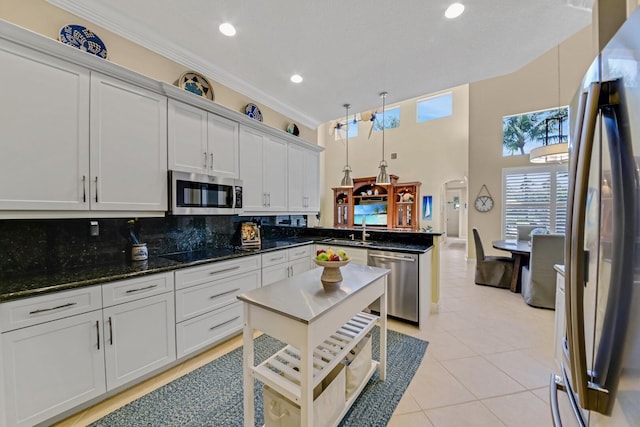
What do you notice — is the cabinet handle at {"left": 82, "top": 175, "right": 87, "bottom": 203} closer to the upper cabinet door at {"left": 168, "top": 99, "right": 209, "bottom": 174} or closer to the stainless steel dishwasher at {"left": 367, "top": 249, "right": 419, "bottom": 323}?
the upper cabinet door at {"left": 168, "top": 99, "right": 209, "bottom": 174}

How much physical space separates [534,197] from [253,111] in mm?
6447

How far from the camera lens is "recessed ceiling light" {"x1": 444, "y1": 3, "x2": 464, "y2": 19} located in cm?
190

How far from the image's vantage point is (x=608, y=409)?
644 mm

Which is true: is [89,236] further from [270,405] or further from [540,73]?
[540,73]

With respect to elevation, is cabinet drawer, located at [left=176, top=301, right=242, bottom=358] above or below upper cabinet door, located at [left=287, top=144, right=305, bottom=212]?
below

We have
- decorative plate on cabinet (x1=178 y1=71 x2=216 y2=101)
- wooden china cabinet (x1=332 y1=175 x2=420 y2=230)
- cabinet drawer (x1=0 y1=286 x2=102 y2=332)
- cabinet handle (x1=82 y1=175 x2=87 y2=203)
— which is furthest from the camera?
wooden china cabinet (x1=332 y1=175 x2=420 y2=230)

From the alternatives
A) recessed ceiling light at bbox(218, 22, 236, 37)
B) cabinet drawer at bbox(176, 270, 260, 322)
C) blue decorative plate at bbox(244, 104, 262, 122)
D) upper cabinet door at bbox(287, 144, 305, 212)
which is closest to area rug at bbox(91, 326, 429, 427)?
cabinet drawer at bbox(176, 270, 260, 322)

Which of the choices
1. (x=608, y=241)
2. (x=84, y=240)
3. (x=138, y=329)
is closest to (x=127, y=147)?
(x=84, y=240)

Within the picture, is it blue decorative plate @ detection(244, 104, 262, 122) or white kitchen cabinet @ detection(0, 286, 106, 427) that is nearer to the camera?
white kitchen cabinet @ detection(0, 286, 106, 427)

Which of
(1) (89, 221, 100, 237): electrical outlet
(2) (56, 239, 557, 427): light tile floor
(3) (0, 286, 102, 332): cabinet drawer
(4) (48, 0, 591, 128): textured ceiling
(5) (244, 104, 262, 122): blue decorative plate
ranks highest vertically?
(4) (48, 0, 591, 128): textured ceiling

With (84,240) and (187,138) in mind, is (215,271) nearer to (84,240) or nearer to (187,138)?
(84,240)

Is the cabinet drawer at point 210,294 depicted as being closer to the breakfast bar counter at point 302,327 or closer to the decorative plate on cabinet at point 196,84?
the breakfast bar counter at point 302,327

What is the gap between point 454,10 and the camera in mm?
1937

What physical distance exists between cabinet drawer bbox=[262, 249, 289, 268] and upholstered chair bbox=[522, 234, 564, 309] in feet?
11.6
